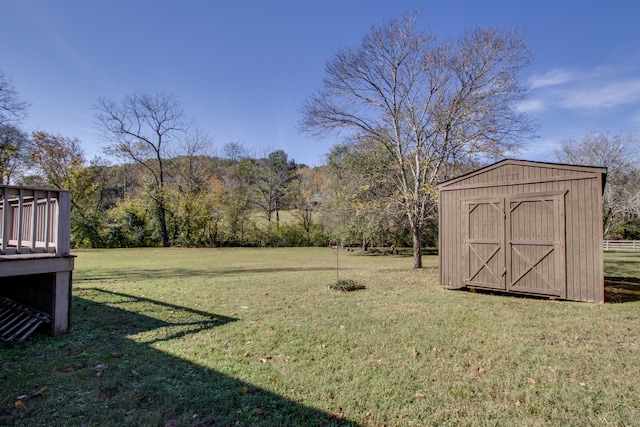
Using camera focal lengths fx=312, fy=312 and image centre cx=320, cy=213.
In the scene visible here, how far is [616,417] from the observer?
2410 millimetres

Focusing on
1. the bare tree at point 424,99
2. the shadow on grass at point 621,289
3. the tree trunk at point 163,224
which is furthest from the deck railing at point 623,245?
the tree trunk at point 163,224

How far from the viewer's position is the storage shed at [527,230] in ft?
21.2

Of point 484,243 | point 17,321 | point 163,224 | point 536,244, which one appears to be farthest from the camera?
point 163,224

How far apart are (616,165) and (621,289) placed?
22.8 meters

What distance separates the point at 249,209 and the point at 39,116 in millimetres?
14896

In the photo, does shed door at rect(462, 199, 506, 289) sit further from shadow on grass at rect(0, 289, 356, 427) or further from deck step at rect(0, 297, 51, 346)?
deck step at rect(0, 297, 51, 346)

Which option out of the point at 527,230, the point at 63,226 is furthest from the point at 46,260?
the point at 527,230

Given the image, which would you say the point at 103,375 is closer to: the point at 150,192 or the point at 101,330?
the point at 101,330

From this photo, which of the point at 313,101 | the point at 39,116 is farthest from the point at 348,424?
the point at 39,116

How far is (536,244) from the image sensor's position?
693 centimetres

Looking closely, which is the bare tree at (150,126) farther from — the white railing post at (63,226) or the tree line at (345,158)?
the white railing post at (63,226)

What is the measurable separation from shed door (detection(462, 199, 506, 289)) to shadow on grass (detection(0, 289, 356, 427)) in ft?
20.7

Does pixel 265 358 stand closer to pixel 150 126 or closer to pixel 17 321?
pixel 17 321

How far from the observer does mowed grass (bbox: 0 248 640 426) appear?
2455mm
